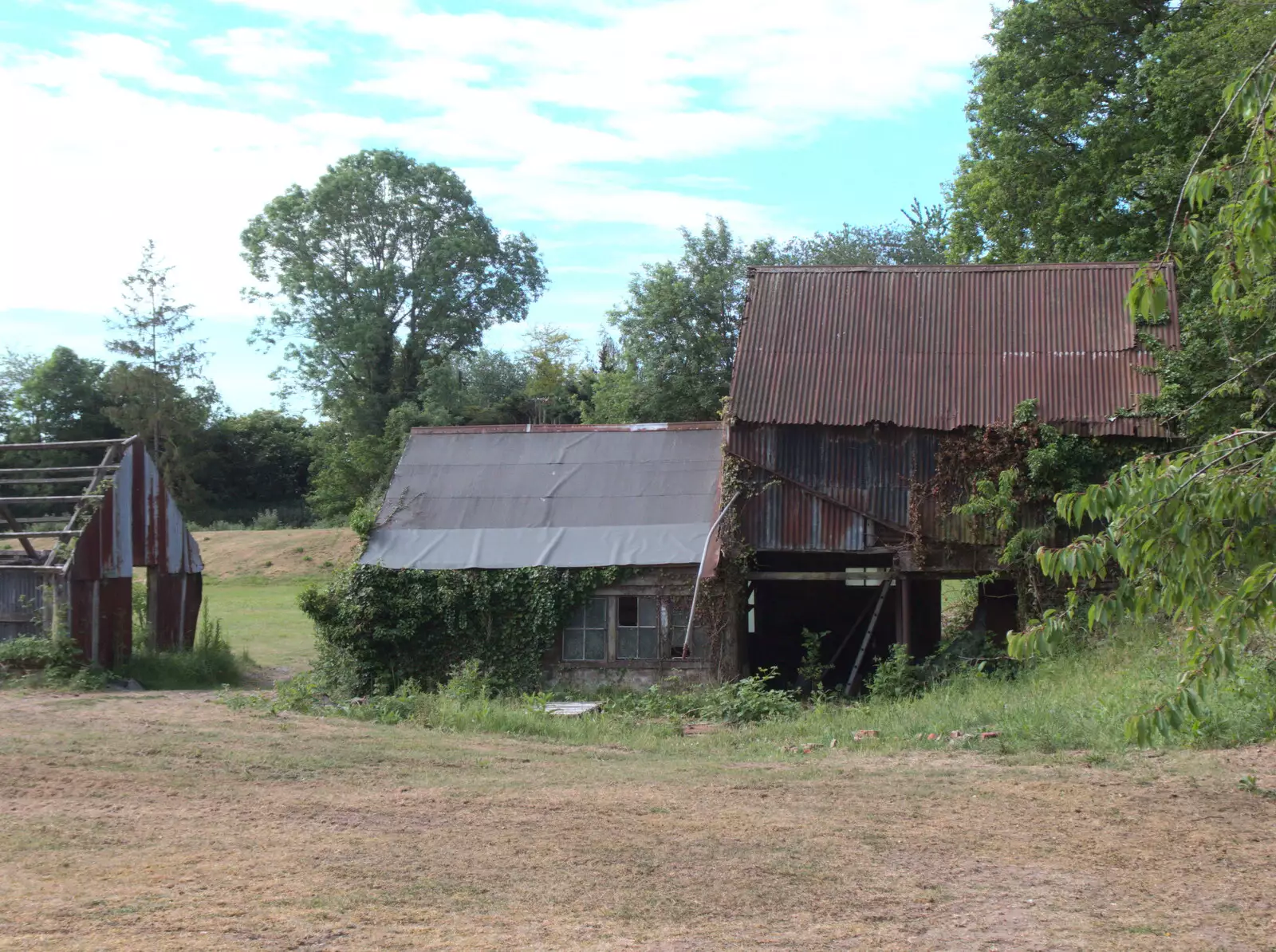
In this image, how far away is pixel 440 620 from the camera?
18672 mm

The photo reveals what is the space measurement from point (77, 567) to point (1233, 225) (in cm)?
1678

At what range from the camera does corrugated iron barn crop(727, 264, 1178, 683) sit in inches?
712

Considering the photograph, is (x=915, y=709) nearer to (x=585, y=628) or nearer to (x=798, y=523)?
(x=798, y=523)

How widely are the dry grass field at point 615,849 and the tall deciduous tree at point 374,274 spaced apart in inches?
1431

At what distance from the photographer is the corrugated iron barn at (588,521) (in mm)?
18438

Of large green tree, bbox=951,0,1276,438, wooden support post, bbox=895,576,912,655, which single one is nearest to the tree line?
large green tree, bbox=951,0,1276,438

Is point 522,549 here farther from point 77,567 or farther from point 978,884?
point 978,884

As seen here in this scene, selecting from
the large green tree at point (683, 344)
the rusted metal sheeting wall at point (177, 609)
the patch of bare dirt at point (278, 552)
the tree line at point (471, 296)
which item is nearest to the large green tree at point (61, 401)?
the tree line at point (471, 296)

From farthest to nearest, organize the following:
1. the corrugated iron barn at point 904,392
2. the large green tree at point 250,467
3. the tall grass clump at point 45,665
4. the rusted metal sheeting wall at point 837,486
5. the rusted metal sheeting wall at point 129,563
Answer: the large green tree at point 250,467
the rusted metal sheeting wall at point 837,486
the corrugated iron barn at point 904,392
the rusted metal sheeting wall at point 129,563
the tall grass clump at point 45,665

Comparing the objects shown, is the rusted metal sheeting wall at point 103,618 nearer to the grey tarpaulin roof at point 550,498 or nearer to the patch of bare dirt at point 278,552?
the grey tarpaulin roof at point 550,498

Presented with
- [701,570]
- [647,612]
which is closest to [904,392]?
[701,570]

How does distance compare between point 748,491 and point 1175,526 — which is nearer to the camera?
point 1175,526

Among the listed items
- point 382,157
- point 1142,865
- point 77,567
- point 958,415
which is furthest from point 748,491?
point 382,157

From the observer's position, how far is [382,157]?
46219mm
